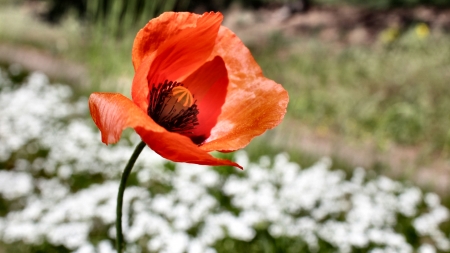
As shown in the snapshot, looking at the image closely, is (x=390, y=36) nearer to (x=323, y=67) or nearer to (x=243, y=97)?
(x=323, y=67)

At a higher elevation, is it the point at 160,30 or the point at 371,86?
the point at 160,30

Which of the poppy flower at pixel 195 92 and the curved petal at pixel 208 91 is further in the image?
the curved petal at pixel 208 91

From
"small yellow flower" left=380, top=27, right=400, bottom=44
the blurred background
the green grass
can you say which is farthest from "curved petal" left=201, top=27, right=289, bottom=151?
"small yellow flower" left=380, top=27, right=400, bottom=44

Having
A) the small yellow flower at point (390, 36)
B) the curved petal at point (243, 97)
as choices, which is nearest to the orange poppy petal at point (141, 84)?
the curved petal at point (243, 97)

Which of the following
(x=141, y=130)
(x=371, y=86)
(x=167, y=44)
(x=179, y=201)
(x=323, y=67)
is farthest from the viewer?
(x=323, y=67)

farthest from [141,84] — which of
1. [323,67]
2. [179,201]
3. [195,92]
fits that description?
[323,67]

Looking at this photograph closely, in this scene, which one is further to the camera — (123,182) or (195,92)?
(195,92)

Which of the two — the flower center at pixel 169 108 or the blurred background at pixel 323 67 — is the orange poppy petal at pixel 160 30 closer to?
the flower center at pixel 169 108

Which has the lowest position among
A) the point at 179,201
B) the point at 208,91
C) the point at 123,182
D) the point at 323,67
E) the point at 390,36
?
the point at 179,201
